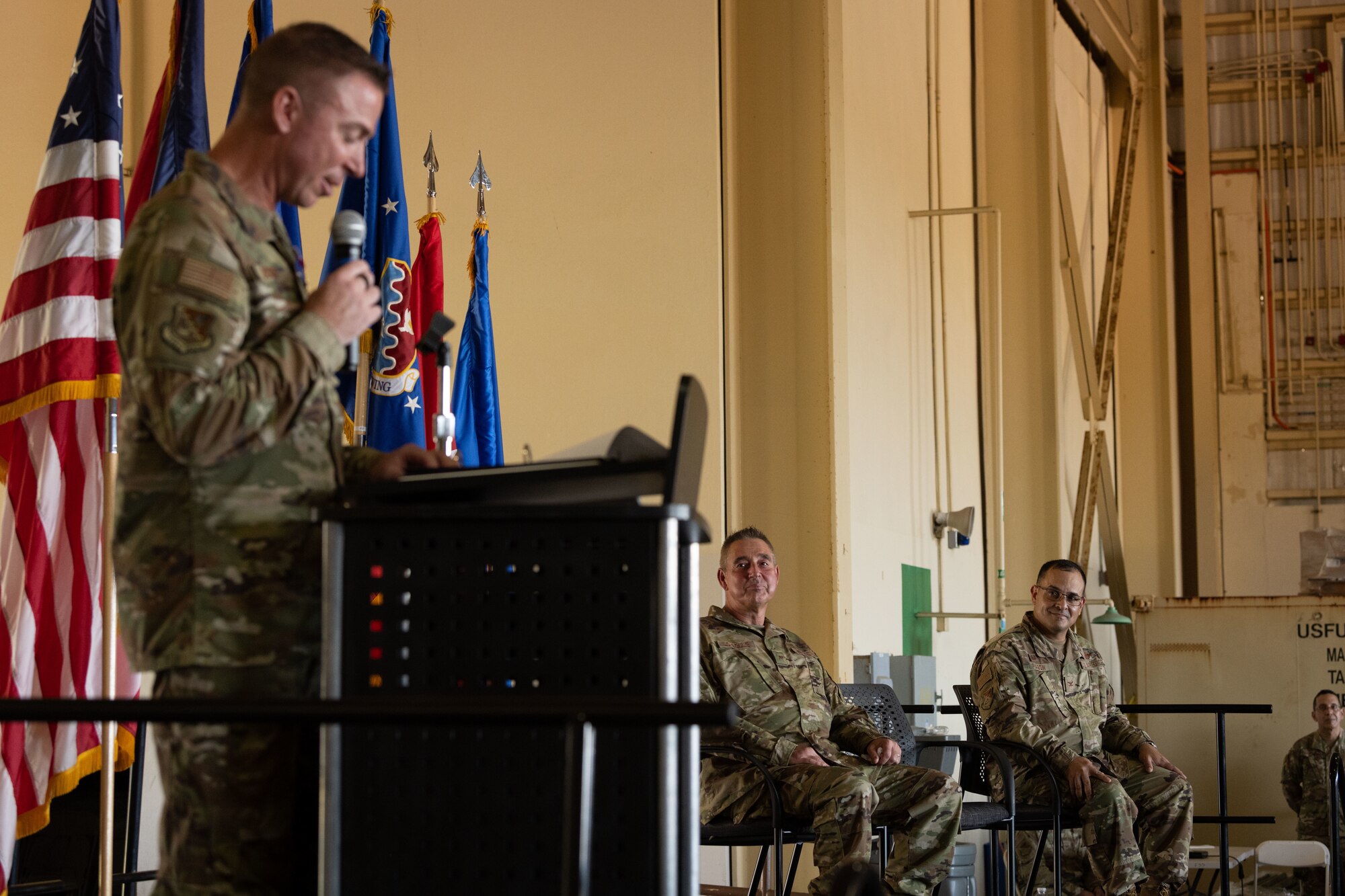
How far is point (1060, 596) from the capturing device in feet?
18.6

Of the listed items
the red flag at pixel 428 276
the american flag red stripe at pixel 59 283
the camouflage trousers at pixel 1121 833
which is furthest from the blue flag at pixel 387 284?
the camouflage trousers at pixel 1121 833

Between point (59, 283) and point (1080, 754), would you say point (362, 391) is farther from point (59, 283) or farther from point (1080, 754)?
point (1080, 754)

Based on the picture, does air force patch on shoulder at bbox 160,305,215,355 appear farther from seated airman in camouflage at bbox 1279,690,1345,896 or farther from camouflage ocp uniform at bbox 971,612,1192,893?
seated airman in camouflage at bbox 1279,690,1345,896

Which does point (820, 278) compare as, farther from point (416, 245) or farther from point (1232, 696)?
point (1232, 696)

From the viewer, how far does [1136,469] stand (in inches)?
512

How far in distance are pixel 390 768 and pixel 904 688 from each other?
538 centimetres

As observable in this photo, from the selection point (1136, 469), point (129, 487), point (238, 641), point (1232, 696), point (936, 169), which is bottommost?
point (1232, 696)

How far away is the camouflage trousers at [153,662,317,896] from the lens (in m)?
1.74

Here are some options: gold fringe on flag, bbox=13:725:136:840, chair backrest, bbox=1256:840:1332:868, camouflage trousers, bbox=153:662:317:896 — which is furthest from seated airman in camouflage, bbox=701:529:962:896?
chair backrest, bbox=1256:840:1332:868

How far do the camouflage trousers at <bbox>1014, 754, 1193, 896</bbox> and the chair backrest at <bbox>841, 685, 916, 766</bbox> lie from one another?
542 millimetres

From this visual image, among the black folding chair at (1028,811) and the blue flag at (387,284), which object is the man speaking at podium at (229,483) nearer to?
the blue flag at (387,284)

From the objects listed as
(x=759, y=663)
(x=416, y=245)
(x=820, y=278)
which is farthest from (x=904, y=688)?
(x=416, y=245)

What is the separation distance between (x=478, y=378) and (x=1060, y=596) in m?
2.35

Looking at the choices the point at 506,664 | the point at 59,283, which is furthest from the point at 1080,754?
the point at 506,664
